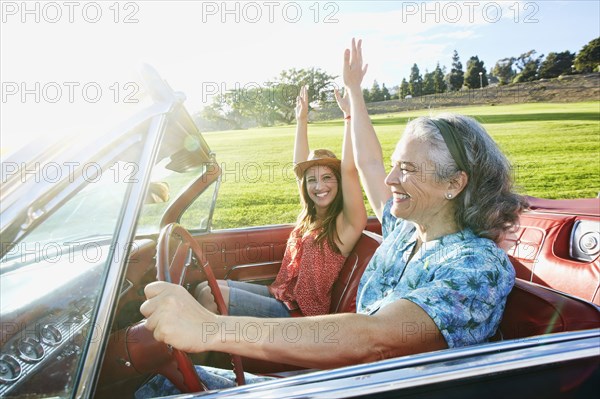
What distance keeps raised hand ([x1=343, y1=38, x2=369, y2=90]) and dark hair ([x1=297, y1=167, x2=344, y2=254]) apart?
63 centimetres

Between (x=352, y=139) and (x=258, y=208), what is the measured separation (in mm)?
6434

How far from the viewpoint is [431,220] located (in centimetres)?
197

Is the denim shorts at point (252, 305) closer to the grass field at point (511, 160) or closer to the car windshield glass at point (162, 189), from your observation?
the car windshield glass at point (162, 189)

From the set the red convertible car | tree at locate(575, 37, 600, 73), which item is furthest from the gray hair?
tree at locate(575, 37, 600, 73)

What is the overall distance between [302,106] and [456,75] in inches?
2237

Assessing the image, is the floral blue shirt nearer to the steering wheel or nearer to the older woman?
the older woman

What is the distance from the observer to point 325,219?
3043 millimetres

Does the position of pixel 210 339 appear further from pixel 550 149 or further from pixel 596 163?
pixel 550 149

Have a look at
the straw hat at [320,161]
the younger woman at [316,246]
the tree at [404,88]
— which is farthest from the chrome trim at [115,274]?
the tree at [404,88]

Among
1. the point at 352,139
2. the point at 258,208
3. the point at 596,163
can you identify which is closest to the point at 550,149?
the point at 596,163

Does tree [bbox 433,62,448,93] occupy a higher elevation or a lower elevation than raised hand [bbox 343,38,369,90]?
higher

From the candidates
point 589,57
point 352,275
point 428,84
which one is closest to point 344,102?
point 352,275

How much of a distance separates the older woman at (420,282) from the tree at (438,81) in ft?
161

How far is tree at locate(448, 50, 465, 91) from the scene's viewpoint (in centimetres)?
5258
